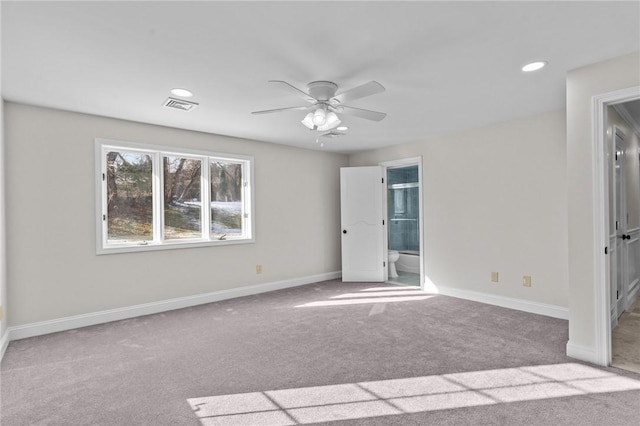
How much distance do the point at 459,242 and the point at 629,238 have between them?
188 centimetres

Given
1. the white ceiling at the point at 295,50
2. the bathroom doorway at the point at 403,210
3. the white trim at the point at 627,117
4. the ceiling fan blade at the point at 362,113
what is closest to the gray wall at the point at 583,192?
the white ceiling at the point at 295,50

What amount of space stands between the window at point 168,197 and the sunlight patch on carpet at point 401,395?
261 cm

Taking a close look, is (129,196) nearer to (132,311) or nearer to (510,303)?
(132,311)

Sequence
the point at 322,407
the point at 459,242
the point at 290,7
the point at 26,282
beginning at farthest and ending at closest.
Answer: the point at 459,242 < the point at 26,282 < the point at 322,407 < the point at 290,7

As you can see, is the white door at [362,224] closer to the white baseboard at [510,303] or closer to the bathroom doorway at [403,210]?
the white baseboard at [510,303]

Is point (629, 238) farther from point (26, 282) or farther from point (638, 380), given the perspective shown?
point (26, 282)

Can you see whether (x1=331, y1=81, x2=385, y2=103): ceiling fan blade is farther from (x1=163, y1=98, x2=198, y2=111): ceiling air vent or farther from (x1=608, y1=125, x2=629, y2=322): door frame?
(x1=608, y1=125, x2=629, y2=322): door frame

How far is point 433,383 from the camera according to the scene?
238 cm

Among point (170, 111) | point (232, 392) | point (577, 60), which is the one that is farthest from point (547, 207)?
point (170, 111)

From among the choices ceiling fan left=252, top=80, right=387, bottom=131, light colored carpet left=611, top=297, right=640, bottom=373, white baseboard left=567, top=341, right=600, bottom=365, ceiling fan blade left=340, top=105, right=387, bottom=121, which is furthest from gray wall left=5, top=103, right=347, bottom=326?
light colored carpet left=611, top=297, right=640, bottom=373

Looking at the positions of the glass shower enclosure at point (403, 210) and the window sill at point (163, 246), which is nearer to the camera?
the window sill at point (163, 246)

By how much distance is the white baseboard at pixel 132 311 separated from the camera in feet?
11.1

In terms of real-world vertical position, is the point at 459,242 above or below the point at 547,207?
below

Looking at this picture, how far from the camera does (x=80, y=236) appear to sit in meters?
3.70
